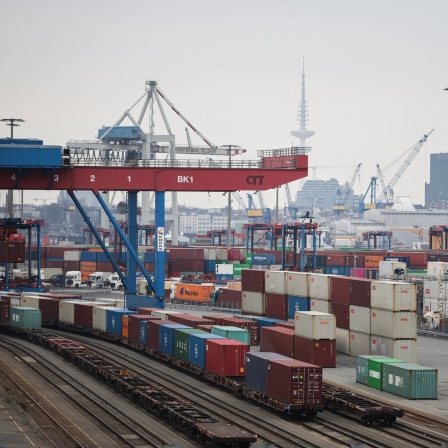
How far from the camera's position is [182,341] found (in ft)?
221

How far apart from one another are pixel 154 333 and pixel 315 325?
13262mm

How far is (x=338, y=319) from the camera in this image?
254 feet

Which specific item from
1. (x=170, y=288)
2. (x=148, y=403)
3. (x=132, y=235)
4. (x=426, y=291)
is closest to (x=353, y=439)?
(x=148, y=403)

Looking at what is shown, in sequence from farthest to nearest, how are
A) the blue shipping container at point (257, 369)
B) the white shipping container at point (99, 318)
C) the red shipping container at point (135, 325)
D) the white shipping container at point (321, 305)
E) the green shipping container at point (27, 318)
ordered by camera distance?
1. the green shipping container at point (27, 318)
2. the white shipping container at point (99, 318)
3. the white shipping container at point (321, 305)
4. the red shipping container at point (135, 325)
5. the blue shipping container at point (257, 369)

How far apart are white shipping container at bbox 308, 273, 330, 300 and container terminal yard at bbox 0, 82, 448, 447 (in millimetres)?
122

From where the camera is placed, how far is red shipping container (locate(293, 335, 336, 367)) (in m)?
66.5

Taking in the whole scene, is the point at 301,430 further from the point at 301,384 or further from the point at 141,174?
the point at 141,174

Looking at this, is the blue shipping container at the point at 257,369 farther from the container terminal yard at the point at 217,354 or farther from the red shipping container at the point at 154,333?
the red shipping container at the point at 154,333

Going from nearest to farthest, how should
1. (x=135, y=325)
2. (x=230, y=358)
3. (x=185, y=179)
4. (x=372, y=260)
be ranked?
(x=230, y=358)
(x=135, y=325)
(x=185, y=179)
(x=372, y=260)

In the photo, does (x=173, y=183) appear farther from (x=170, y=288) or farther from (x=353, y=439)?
(x=170, y=288)

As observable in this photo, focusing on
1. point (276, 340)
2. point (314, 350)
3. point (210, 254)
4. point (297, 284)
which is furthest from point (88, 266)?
point (314, 350)

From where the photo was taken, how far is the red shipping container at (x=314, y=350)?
218ft

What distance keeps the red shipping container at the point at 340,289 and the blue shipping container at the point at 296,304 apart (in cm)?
335

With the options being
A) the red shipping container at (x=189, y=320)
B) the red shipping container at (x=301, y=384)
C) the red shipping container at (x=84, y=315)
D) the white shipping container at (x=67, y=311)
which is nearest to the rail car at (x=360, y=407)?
the red shipping container at (x=301, y=384)
